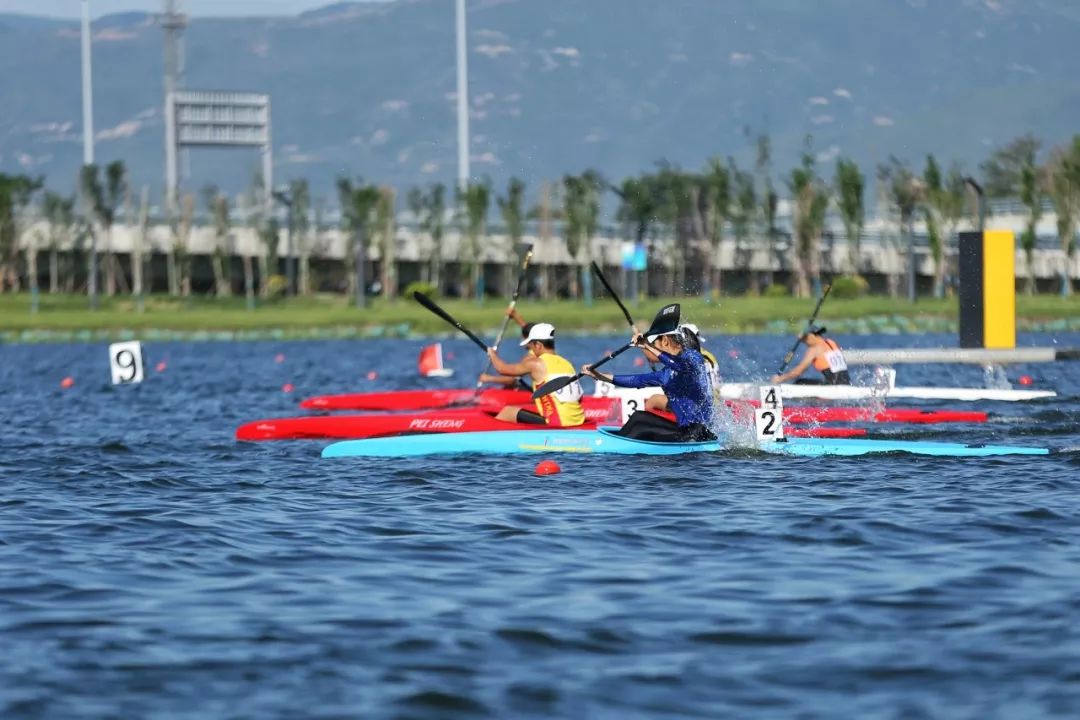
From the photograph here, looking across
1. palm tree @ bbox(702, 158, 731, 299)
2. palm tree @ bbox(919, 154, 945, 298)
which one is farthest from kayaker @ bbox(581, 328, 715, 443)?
palm tree @ bbox(702, 158, 731, 299)

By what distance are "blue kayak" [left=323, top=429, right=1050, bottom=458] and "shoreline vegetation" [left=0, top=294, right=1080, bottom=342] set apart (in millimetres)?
49133

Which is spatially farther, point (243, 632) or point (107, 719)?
point (243, 632)

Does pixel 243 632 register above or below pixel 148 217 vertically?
below

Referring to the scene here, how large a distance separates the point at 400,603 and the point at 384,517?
404 centimetres

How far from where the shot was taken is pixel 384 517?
50.9ft

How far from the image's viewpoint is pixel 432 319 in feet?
251

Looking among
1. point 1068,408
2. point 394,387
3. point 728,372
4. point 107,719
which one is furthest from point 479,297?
point 107,719

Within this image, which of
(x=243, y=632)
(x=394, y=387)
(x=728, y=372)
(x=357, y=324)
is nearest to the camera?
(x=243, y=632)

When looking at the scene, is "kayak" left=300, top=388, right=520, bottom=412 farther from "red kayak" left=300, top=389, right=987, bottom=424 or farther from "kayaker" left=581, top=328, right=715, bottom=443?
"kayaker" left=581, top=328, right=715, bottom=443

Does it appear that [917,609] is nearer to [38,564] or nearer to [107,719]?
[107,719]

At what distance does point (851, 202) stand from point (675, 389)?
73.5m

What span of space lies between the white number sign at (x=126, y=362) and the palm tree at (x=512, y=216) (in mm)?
59585

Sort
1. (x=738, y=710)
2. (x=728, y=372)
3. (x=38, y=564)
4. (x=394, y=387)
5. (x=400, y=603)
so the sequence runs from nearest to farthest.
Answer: (x=738, y=710), (x=400, y=603), (x=38, y=564), (x=394, y=387), (x=728, y=372)

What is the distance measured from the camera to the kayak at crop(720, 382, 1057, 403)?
27422 millimetres
